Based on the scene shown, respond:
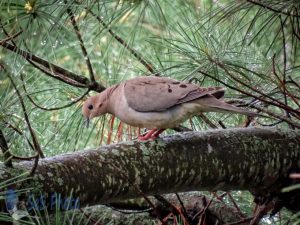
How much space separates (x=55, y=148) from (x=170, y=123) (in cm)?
73

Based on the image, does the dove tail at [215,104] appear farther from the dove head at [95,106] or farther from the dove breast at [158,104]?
the dove head at [95,106]

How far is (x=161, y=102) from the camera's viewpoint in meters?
2.14

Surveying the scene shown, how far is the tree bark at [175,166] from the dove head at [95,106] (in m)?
0.43

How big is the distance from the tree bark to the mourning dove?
A: 14 centimetres

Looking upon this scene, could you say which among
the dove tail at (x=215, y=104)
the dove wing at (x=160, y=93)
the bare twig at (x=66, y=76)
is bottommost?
the dove tail at (x=215, y=104)

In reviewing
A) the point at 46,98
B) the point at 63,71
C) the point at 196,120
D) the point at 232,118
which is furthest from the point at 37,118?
the point at 232,118

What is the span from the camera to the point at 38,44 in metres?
2.13

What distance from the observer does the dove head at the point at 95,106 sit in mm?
2312

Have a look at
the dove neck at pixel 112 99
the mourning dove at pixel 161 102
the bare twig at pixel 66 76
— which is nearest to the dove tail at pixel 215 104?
the mourning dove at pixel 161 102

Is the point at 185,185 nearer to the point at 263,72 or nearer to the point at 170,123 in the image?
the point at 170,123

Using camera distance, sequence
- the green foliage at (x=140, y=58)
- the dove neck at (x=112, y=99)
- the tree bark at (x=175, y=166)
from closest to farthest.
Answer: the tree bark at (x=175, y=166)
the green foliage at (x=140, y=58)
the dove neck at (x=112, y=99)

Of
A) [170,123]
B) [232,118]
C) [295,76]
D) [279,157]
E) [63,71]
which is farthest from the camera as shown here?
[232,118]

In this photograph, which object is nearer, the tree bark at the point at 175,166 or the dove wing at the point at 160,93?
the tree bark at the point at 175,166

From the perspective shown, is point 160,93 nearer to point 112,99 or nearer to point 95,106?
point 112,99
